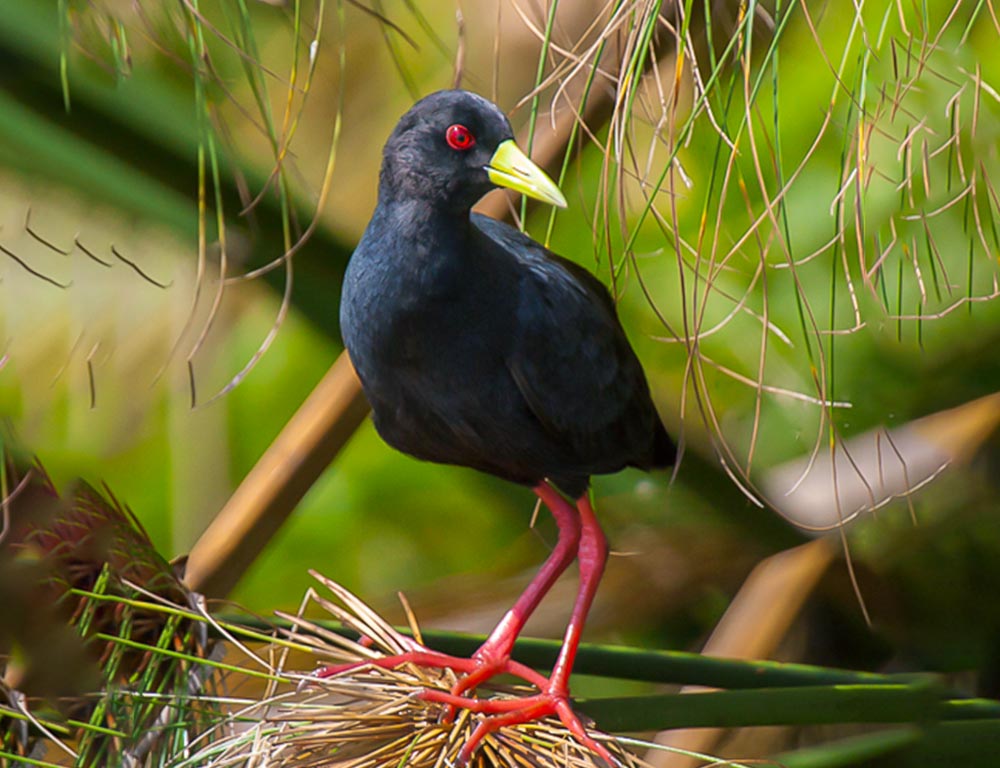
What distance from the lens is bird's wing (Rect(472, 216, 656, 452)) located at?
1303 millimetres

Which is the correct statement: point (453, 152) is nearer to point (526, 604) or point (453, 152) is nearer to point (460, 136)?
point (460, 136)

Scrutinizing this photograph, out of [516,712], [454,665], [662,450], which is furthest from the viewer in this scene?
[662,450]

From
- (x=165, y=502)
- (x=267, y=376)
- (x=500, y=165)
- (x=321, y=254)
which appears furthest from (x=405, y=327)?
(x=165, y=502)

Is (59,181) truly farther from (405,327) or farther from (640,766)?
(640,766)

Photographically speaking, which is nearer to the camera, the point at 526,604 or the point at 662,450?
the point at 526,604

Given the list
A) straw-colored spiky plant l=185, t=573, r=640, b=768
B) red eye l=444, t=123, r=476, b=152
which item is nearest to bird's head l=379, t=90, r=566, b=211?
red eye l=444, t=123, r=476, b=152

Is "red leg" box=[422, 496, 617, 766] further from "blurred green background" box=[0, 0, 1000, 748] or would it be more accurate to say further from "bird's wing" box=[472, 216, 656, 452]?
"blurred green background" box=[0, 0, 1000, 748]

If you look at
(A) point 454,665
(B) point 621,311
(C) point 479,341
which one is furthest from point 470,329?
(B) point 621,311

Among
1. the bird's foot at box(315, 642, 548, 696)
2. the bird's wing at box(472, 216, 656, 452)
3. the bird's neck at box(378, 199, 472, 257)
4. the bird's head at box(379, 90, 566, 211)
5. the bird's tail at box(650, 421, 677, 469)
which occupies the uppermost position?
the bird's head at box(379, 90, 566, 211)

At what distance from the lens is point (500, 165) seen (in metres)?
1.13

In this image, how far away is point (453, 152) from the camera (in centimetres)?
117

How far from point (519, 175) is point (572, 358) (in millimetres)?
299

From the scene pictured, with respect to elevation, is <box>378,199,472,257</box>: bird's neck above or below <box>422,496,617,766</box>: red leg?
above

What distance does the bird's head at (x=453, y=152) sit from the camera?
1.14m
